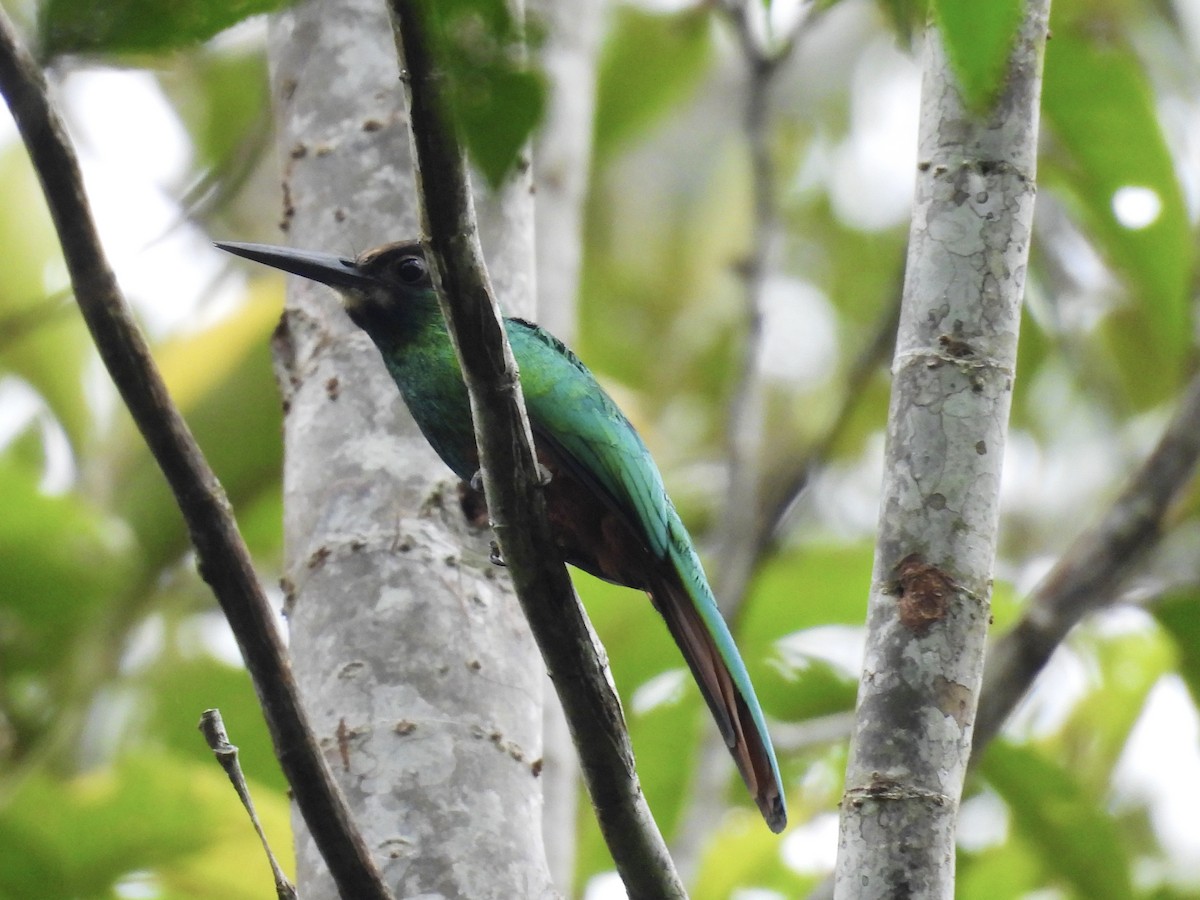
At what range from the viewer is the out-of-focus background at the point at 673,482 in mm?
3867

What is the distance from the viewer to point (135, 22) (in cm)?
102

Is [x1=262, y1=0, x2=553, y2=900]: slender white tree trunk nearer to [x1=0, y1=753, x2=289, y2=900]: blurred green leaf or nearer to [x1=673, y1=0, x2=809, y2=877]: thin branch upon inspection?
[x1=673, y1=0, x2=809, y2=877]: thin branch

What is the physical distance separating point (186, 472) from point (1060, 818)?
10.3ft

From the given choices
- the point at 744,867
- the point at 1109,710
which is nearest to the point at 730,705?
the point at 744,867

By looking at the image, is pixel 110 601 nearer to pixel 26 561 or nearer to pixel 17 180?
→ pixel 26 561

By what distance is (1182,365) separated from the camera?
4645mm

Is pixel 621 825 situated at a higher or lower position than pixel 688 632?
lower

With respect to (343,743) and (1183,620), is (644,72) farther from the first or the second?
(343,743)

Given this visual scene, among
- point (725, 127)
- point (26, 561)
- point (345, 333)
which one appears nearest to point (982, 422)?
point (345, 333)

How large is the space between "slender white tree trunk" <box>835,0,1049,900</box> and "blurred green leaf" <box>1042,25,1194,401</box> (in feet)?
4.77

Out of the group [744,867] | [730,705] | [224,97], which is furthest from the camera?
[224,97]

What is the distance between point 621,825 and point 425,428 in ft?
3.72

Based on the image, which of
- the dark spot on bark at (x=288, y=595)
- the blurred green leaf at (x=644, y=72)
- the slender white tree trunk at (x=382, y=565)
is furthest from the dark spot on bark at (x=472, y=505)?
the blurred green leaf at (x=644, y=72)

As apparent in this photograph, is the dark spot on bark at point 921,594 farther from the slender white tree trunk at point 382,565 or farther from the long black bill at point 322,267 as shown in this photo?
the long black bill at point 322,267
